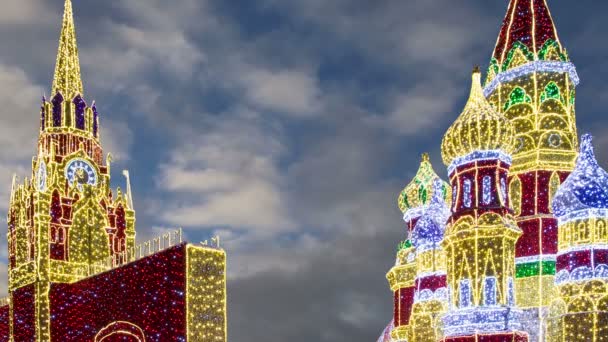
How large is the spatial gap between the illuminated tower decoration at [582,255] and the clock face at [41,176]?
1786cm

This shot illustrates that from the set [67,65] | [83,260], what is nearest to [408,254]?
[83,260]

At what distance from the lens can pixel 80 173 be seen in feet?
100

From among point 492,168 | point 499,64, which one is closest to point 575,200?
point 492,168

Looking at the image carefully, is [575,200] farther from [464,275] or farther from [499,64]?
[499,64]

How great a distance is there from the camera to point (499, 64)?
982 inches

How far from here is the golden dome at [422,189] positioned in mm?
26986

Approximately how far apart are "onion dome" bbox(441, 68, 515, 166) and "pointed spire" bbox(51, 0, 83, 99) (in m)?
15.8

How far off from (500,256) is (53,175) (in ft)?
55.2

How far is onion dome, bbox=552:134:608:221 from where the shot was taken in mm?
20609

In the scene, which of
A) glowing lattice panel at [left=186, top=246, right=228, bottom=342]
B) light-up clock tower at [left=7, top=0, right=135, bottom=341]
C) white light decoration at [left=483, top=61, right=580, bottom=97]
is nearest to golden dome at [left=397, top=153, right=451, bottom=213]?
white light decoration at [left=483, top=61, right=580, bottom=97]

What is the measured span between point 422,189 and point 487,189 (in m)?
6.16

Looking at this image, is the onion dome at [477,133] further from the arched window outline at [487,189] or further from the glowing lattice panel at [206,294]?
the glowing lattice panel at [206,294]

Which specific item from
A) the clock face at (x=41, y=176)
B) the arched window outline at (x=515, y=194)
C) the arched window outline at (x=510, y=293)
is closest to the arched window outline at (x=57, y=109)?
the clock face at (x=41, y=176)

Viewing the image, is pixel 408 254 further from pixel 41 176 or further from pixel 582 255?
pixel 41 176
